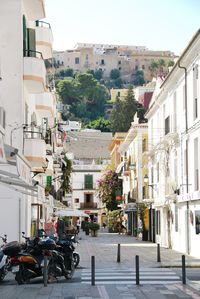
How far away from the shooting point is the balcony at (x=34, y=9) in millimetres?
27109

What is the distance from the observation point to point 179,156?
33.0m

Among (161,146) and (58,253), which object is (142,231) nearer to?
(161,146)

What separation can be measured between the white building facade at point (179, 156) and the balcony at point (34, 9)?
21.2 feet

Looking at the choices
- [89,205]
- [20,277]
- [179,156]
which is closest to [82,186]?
[89,205]

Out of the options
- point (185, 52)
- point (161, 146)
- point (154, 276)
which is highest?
point (185, 52)

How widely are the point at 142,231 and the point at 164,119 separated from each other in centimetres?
1362

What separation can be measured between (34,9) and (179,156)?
34.5 feet

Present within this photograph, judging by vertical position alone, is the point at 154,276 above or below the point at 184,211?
below

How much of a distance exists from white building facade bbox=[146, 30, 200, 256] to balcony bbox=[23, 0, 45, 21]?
6454mm

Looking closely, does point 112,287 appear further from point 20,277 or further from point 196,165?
point 196,165

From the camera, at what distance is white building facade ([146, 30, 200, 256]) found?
28.9 metres

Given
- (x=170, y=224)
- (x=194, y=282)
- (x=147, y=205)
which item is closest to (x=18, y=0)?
(x=194, y=282)

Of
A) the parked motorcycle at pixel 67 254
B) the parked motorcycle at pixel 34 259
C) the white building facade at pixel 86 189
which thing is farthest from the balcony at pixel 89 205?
the parked motorcycle at pixel 34 259

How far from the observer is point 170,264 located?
24266 mm
